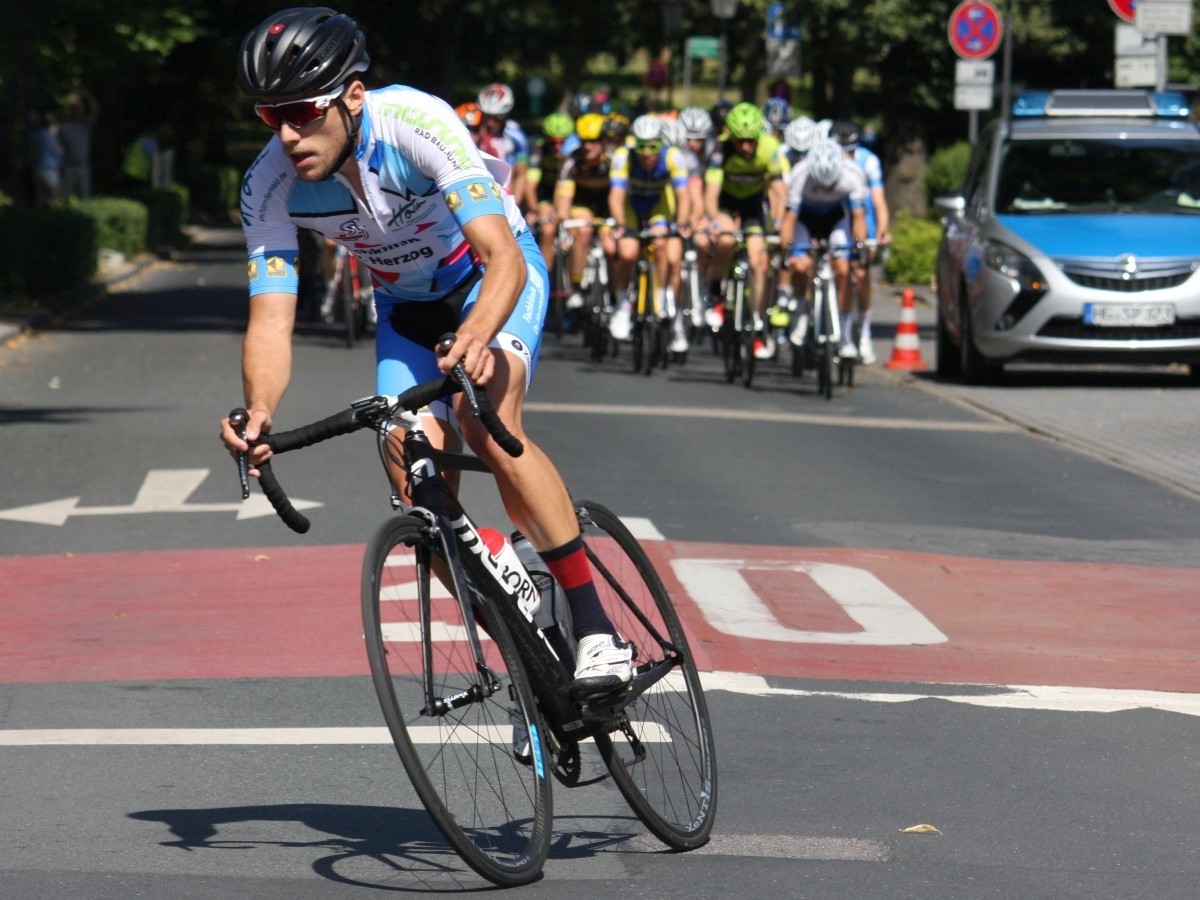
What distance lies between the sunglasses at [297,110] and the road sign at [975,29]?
18035 mm

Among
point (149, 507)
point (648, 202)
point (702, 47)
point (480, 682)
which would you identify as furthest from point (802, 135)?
point (702, 47)

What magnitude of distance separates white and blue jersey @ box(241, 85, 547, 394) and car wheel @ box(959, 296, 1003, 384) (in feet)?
43.1

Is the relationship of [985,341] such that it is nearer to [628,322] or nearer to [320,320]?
[628,322]

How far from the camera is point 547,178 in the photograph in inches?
887

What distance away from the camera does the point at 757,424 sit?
49.9 ft

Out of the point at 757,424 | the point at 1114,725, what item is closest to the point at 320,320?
the point at 757,424

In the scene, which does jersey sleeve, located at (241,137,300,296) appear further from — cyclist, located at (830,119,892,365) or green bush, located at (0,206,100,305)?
green bush, located at (0,206,100,305)

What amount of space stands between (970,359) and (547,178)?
5.80 m

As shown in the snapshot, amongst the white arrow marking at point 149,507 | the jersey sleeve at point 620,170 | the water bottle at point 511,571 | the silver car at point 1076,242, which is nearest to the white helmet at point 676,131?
the jersey sleeve at point 620,170

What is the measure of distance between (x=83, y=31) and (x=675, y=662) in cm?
2589

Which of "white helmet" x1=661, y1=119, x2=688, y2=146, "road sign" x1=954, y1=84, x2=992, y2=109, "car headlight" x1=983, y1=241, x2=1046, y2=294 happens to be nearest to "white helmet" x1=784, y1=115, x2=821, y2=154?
"car headlight" x1=983, y1=241, x2=1046, y2=294

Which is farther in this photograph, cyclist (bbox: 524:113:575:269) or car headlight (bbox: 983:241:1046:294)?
cyclist (bbox: 524:113:575:269)

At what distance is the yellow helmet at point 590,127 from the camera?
63.2ft

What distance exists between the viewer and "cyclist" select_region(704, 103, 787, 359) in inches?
723
